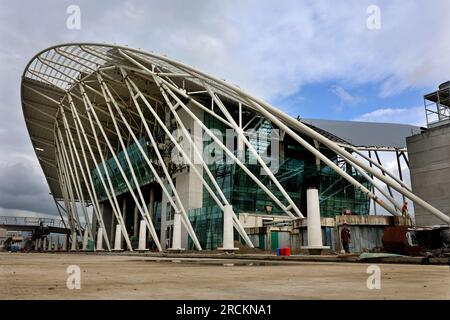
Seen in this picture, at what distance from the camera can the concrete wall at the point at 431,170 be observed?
21.4 metres

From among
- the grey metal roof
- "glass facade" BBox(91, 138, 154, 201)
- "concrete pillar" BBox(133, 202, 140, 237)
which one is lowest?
"concrete pillar" BBox(133, 202, 140, 237)

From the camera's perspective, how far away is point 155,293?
425 cm

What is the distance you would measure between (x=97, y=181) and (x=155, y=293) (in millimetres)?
67381

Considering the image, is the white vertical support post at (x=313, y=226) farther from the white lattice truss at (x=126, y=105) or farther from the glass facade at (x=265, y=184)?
the glass facade at (x=265, y=184)

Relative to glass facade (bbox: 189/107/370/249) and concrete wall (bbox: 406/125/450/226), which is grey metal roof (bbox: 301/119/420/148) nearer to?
glass facade (bbox: 189/107/370/249)

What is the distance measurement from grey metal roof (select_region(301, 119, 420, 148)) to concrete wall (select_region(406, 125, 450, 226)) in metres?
30.5

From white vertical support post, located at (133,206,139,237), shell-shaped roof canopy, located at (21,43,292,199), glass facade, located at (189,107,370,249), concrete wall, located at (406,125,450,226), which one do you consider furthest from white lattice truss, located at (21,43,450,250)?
white vertical support post, located at (133,206,139,237)

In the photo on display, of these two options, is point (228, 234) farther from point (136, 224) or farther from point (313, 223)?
point (136, 224)

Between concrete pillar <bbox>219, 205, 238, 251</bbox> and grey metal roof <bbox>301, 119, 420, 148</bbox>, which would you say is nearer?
concrete pillar <bbox>219, 205, 238, 251</bbox>

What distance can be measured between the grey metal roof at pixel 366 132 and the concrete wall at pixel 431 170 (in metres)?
30.5

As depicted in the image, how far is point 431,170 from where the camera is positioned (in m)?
22.2

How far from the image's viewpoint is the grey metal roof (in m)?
54.0

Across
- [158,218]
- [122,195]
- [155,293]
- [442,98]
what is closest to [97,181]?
[122,195]
